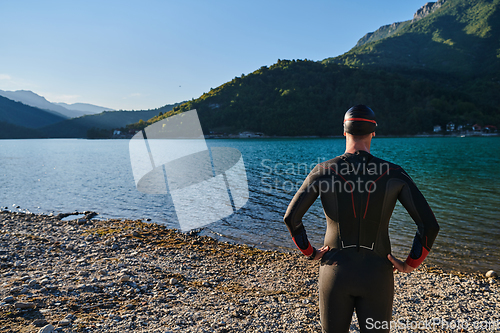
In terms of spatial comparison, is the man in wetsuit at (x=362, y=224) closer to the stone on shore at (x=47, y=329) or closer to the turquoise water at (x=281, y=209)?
the stone on shore at (x=47, y=329)

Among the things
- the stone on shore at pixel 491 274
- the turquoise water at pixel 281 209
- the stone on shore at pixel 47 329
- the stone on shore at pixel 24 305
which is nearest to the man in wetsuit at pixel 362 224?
the stone on shore at pixel 47 329

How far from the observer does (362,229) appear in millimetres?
2537

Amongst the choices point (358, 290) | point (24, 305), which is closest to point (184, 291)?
point (24, 305)

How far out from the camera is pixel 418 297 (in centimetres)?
613

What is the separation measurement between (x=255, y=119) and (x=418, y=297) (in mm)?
155228

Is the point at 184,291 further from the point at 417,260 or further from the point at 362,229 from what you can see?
the point at 417,260

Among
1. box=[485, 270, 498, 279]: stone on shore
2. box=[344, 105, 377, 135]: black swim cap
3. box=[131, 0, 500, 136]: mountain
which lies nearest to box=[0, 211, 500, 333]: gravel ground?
box=[485, 270, 498, 279]: stone on shore

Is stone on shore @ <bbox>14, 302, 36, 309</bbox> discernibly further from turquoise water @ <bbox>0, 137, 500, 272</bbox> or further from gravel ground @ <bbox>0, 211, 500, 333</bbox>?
turquoise water @ <bbox>0, 137, 500, 272</bbox>

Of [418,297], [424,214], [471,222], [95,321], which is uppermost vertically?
[424,214]

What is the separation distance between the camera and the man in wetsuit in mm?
2488

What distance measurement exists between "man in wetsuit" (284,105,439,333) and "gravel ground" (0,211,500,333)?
2.70m

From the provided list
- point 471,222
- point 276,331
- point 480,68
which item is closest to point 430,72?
point 480,68

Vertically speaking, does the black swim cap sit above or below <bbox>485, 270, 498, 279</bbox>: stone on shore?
above

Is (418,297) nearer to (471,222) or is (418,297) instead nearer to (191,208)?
(471,222)
